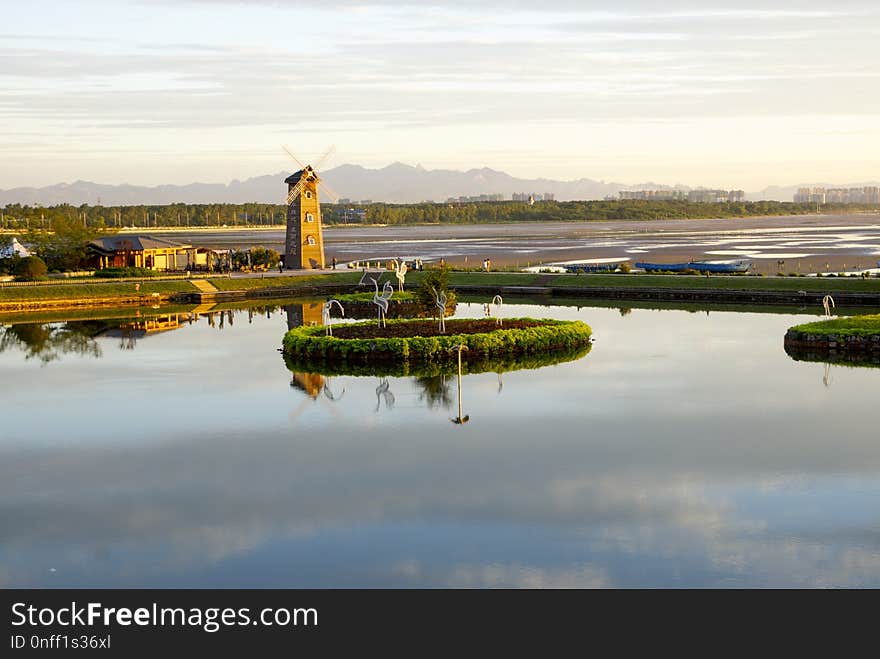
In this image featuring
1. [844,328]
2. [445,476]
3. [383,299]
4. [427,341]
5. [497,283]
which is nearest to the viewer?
[445,476]

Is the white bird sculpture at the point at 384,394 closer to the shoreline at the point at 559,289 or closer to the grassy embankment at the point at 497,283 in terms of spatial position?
the grassy embankment at the point at 497,283

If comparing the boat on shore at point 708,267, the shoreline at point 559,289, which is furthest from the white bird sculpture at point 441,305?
the boat on shore at point 708,267

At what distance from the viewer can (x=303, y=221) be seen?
6944 cm

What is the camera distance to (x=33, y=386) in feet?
102

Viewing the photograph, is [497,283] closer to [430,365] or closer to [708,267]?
[708,267]

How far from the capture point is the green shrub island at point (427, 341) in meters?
34.1

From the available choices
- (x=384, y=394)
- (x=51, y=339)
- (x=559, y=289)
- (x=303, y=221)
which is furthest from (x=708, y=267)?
(x=384, y=394)

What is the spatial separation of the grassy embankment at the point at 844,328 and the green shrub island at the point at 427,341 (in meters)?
6.91

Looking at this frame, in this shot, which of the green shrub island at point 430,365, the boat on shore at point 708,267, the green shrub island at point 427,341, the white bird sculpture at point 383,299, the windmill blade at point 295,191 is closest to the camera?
the green shrub island at point 430,365

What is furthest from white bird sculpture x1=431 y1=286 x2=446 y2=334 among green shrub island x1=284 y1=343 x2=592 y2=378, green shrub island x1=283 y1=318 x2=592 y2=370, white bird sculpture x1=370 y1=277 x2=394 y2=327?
green shrub island x1=284 y1=343 x2=592 y2=378

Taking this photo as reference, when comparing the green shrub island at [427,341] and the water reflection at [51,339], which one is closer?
the green shrub island at [427,341]

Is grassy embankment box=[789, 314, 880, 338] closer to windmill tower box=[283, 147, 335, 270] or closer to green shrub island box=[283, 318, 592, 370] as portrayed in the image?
green shrub island box=[283, 318, 592, 370]

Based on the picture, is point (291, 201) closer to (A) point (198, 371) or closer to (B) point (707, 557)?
(A) point (198, 371)

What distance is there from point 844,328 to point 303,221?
39871 millimetres
